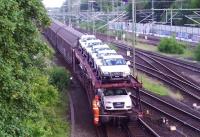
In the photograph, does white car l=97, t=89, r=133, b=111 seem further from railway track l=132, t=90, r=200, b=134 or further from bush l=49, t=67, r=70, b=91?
bush l=49, t=67, r=70, b=91

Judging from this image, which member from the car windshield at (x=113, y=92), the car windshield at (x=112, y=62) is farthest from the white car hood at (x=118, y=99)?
the car windshield at (x=112, y=62)

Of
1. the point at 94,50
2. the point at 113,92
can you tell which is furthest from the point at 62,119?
the point at 94,50

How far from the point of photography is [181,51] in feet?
203

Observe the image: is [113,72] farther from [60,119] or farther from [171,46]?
[171,46]

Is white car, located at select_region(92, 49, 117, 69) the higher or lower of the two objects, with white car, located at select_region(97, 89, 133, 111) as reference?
higher

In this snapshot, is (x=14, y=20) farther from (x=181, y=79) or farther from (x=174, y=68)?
A: (x=174, y=68)

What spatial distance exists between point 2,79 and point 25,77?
224 centimetres

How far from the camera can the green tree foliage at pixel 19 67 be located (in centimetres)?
1500

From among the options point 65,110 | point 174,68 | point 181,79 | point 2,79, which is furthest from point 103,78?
point 174,68

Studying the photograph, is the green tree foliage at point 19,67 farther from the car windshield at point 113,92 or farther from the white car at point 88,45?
the white car at point 88,45

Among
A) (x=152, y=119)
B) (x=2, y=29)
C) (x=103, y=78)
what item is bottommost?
(x=152, y=119)

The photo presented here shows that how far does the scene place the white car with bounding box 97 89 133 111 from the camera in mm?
25188

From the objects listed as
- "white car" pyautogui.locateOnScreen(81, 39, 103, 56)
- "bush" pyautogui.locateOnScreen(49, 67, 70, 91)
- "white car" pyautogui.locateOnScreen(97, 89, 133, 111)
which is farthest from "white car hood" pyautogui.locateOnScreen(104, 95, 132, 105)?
"bush" pyautogui.locateOnScreen(49, 67, 70, 91)

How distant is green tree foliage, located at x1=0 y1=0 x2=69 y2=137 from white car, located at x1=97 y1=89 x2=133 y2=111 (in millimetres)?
6487
